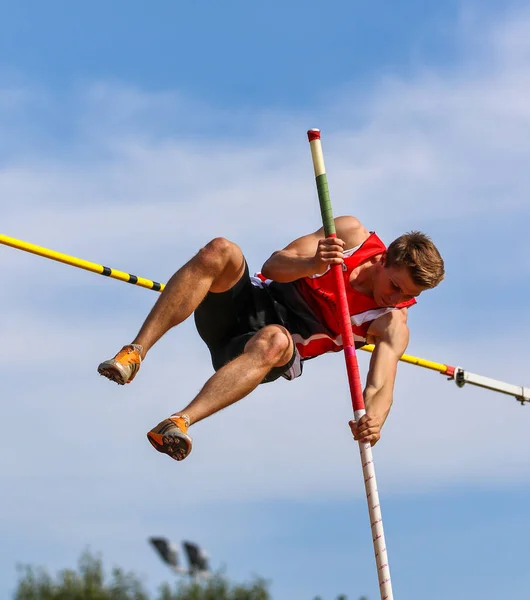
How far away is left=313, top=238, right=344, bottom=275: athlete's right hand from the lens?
6.38m

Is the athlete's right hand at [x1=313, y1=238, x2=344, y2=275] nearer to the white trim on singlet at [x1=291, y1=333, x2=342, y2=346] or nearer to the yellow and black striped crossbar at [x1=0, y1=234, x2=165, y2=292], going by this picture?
the white trim on singlet at [x1=291, y1=333, x2=342, y2=346]

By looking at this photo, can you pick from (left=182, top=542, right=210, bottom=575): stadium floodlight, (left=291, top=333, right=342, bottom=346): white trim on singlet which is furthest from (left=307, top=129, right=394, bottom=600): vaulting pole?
(left=182, top=542, right=210, bottom=575): stadium floodlight

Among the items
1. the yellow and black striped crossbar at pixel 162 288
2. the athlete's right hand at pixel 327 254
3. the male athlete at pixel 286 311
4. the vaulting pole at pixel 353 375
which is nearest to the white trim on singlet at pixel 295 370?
the male athlete at pixel 286 311

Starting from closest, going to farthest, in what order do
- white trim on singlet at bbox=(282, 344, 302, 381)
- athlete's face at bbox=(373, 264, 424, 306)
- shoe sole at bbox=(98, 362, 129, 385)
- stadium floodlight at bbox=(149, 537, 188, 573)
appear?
1. stadium floodlight at bbox=(149, 537, 188, 573)
2. shoe sole at bbox=(98, 362, 129, 385)
3. athlete's face at bbox=(373, 264, 424, 306)
4. white trim on singlet at bbox=(282, 344, 302, 381)

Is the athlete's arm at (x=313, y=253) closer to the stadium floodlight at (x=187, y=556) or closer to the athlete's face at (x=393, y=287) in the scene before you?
the athlete's face at (x=393, y=287)

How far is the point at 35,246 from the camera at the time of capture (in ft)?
28.8

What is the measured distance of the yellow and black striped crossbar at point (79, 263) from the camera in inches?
341

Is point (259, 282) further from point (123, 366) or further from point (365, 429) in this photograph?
point (123, 366)

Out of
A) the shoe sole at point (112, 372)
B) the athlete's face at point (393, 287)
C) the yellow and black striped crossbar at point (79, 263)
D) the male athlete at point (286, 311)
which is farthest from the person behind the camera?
the yellow and black striped crossbar at point (79, 263)

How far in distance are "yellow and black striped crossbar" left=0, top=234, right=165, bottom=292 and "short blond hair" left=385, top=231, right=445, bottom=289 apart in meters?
3.07

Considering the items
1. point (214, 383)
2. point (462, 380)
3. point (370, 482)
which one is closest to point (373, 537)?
point (370, 482)

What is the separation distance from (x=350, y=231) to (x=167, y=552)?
3.25m

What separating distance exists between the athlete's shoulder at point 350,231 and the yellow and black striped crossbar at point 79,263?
9.11ft

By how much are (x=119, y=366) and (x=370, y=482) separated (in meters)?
1.50
